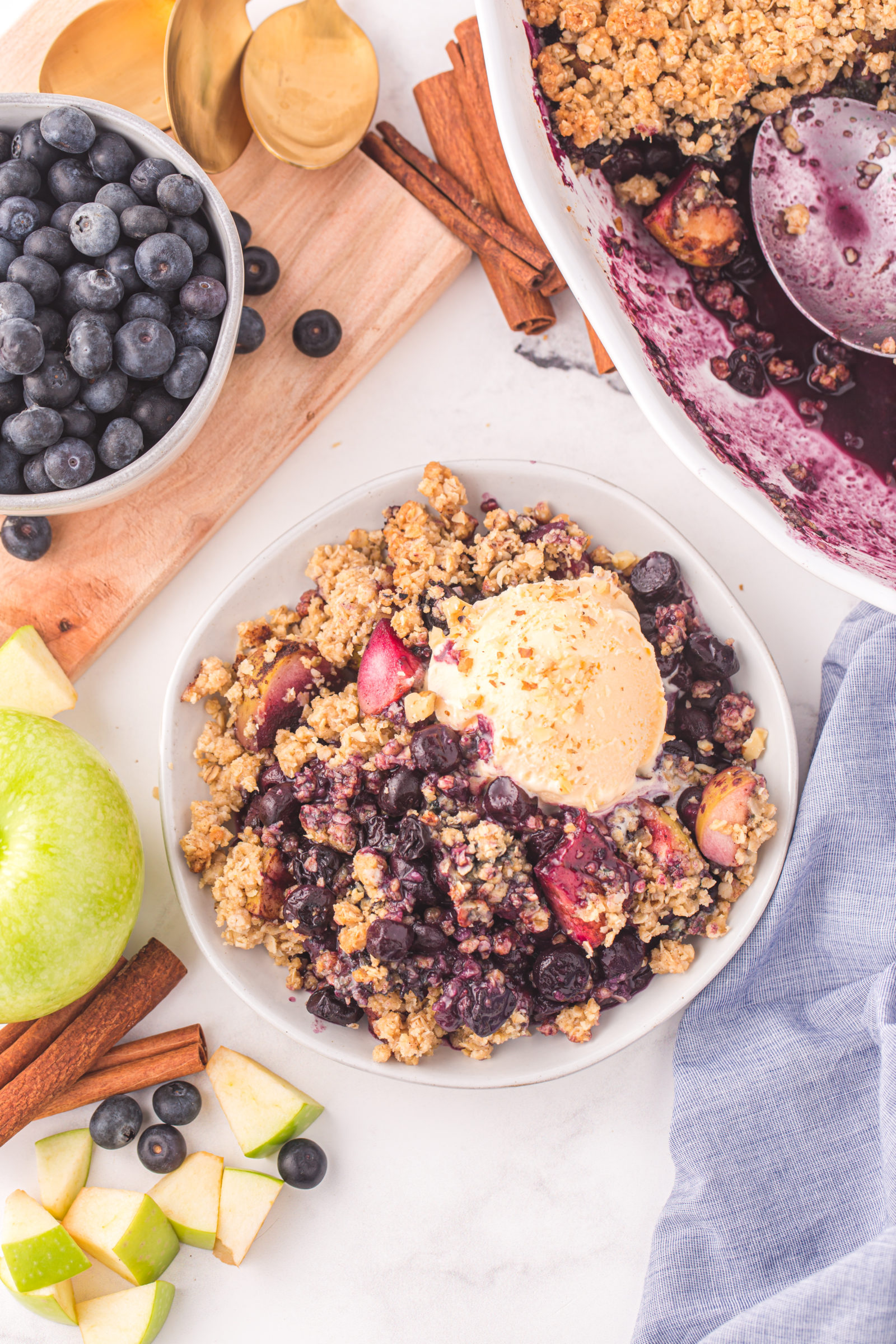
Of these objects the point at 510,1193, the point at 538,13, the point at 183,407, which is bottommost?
the point at 510,1193

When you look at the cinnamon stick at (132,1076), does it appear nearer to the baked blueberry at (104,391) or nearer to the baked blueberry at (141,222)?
the baked blueberry at (104,391)

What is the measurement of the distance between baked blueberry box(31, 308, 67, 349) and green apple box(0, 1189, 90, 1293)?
149 centimetres

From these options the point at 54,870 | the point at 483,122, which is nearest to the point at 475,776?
the point at 54,870

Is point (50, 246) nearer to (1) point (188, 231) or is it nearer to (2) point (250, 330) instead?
(1) point (188, 231)

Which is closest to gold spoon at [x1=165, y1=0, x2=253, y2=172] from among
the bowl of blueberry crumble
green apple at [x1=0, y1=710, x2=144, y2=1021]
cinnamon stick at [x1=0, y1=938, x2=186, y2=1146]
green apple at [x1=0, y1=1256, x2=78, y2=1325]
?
the bowl of blueberry crumble

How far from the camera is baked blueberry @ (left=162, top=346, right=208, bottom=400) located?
151 centimetres

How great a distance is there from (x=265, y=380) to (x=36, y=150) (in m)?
0.49

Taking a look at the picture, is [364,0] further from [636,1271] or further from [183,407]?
[636,1271]

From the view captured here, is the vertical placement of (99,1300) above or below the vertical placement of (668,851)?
below

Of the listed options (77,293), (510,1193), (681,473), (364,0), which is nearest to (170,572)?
(77,293)

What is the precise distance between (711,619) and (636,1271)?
1199mm

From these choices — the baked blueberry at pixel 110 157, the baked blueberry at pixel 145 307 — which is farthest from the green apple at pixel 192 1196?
the baked blueberry at pixel 110 157

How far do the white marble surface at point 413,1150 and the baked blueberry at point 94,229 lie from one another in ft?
1.40

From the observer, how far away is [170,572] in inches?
69.7
